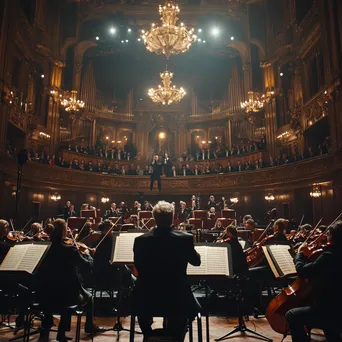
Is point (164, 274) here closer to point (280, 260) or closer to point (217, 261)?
point (217, 261)

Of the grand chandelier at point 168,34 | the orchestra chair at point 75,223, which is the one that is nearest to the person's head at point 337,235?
the orchestra chair at point 75,223

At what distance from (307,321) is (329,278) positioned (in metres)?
0.44

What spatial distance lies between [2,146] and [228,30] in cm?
1490

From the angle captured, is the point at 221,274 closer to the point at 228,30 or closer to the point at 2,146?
the point at 2,146

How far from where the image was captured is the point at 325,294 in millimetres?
2762

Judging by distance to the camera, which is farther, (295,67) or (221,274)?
(295,67)

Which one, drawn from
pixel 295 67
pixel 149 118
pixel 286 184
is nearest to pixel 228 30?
pixel 295 67

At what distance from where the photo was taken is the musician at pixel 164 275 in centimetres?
260

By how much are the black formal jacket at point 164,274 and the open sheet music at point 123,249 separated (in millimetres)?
977

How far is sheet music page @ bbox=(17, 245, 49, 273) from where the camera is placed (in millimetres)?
3439

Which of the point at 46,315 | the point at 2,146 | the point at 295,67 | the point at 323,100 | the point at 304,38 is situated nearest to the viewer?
the point at 46,315

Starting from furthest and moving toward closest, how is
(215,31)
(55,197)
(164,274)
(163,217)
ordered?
1. (215,31)
2. (55,197)
3. (163,217)
4. (164,274)

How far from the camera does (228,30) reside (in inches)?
790

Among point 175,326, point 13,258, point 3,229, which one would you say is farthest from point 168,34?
point 175,326
